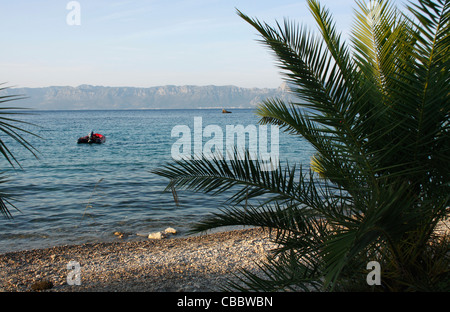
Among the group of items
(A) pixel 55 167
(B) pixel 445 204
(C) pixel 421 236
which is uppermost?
(B) pixel 445 204

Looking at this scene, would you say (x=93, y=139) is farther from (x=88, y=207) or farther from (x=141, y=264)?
(x=141, y=264)

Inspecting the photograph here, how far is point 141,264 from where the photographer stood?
21.5ft

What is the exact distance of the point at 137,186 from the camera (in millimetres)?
16594

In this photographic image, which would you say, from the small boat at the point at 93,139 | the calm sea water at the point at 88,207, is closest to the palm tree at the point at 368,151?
the calm sea water at the point at 88,207

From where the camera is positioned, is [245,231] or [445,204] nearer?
[445,204]

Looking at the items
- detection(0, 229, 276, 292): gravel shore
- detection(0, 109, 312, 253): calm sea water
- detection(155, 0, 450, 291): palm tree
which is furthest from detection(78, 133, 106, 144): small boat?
detection(155, 0, 450, 291): palm tree

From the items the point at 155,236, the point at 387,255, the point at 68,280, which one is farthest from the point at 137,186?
the point at 387,255

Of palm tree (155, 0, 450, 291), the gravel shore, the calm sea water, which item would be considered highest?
palm tree (155, 0, 450, 291)

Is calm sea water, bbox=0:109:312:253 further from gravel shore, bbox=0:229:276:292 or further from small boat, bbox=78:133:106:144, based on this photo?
small boat, bbox=78:133:106:144

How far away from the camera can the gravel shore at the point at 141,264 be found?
550 centimetres

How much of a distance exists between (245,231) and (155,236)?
2.11 metres

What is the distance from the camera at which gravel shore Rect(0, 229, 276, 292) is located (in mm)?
5496
